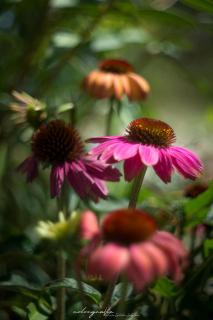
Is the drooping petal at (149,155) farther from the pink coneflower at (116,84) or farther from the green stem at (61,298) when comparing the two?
the pink coneflower at (116,84)

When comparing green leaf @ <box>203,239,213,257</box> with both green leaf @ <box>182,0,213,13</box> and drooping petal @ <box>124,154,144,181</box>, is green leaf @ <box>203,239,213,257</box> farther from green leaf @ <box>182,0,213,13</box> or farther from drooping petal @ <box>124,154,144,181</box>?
green leaf @ <box>182,0,213,13</box>

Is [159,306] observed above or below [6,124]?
below

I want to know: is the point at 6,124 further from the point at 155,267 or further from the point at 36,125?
the point at 155,267

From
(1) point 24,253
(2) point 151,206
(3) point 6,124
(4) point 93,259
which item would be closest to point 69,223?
(4) point 93,259

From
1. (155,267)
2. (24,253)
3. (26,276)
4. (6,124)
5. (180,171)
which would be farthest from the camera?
(6,124)

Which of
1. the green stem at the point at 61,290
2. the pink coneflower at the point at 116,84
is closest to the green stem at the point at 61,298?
the green stem at the point at 61,290

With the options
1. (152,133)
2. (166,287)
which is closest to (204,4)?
(152,133)
